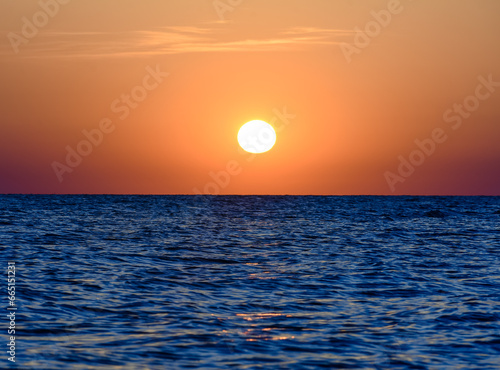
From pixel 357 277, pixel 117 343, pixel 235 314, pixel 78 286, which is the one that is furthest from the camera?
pixel 357 277

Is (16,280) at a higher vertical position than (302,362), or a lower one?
higher

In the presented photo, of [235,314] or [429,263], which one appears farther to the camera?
[429,263]

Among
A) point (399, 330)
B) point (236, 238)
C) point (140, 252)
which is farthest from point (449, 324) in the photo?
point (236, 238)

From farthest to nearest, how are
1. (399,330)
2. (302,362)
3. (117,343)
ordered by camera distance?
(399,330) < (117,343) < (302,362)

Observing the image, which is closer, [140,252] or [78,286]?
[78,286]

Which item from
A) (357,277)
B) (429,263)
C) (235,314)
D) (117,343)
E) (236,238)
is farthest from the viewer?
(236,238)

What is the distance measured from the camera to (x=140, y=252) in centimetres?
2819

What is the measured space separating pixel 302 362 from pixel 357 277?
33.4 ft

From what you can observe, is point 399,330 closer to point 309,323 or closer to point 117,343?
point 309,323

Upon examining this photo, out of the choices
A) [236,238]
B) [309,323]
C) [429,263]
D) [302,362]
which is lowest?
[302,362]

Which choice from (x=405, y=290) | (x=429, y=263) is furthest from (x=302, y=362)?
(x=429, y=263)

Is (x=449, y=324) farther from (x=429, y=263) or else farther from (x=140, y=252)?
(x=140, y=252)

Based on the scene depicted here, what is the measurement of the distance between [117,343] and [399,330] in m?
5.17

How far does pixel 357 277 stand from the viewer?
20.8 m
